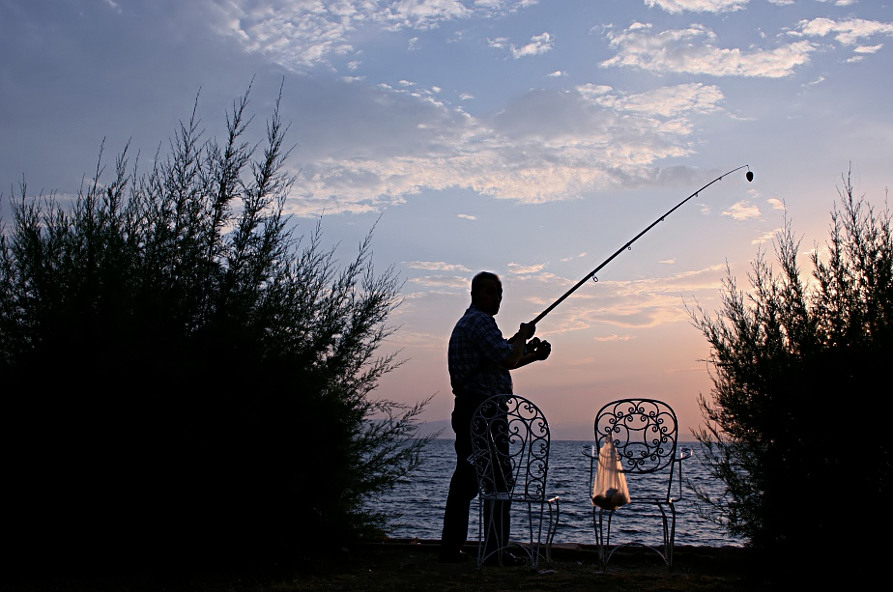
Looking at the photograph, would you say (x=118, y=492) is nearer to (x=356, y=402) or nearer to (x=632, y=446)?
(x=356, y=402)

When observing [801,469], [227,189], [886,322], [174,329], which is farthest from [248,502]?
[886,322]

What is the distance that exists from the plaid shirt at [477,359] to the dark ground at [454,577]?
4.08ft

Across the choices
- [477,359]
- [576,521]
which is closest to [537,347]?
[477,359]

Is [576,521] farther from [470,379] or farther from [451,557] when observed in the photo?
[470,379]

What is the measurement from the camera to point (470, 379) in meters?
5.30

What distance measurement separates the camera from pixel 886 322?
14.6 feet

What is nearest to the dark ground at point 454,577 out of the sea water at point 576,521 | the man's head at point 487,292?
the sea water at point 576,521

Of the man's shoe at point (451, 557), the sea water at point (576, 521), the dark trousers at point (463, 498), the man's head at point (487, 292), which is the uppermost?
the man's head at point (487, 292)

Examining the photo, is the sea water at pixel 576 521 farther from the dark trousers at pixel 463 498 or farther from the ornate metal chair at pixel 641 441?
the ornate metal chair at pixel 641 441

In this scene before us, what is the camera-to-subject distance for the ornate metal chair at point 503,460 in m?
4.86

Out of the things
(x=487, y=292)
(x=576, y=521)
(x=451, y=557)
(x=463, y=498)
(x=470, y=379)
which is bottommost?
(x=576, y=521)

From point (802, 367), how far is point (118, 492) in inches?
169

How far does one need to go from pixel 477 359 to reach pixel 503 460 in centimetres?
75

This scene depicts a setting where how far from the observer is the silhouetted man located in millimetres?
5168
